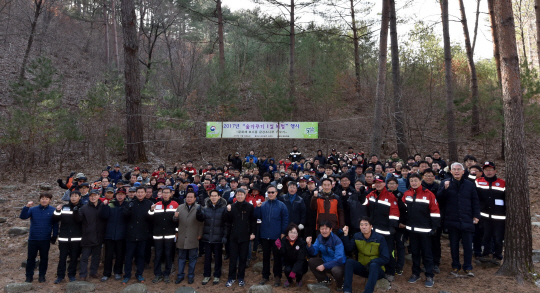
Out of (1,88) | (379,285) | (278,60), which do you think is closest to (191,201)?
(379,285)

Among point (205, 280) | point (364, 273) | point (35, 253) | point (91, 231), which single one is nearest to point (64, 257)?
point (35, 253)

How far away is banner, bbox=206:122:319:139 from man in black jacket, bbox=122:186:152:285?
30.4ft

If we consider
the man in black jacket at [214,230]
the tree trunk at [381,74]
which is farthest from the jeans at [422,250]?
the tree trunk at [381,74]

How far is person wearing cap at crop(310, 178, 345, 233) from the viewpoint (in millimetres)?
5965

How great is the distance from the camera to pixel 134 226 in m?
6.12

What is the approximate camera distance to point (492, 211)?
20.3 ft

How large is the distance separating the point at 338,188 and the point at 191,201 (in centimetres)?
300

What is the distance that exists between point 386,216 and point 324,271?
1422 millimetres

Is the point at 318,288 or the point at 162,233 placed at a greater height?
the point at 162,233

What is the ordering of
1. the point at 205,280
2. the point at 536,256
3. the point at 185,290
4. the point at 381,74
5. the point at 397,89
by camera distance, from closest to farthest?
the point at 185,290 < the point at 205,280 < the point at 536,256 < the point at 381,74 < the point at 397,89

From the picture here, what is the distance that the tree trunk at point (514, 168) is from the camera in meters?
5.61

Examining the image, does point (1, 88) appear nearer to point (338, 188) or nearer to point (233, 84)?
point (233, 84)

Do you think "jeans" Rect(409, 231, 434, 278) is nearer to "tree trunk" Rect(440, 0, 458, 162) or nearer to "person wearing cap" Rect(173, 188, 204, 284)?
"person wearing cap" Rect(173, 188, 204, 284)

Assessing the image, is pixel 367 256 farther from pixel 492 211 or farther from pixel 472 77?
pixel 472 77
